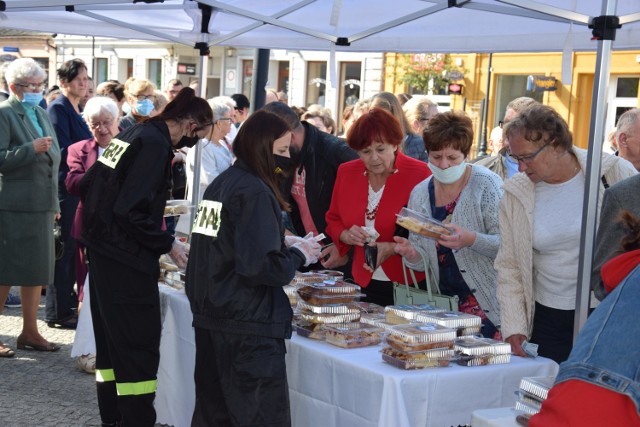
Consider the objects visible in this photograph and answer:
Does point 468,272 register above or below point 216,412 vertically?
above

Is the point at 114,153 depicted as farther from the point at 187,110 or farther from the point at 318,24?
the point at 318,24

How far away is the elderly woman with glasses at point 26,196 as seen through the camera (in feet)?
19.1

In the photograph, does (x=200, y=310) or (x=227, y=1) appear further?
(x=227, y=1)

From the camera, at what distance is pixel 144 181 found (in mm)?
3701

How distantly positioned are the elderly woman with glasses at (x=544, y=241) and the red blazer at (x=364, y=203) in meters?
0.80

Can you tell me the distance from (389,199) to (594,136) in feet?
3.90

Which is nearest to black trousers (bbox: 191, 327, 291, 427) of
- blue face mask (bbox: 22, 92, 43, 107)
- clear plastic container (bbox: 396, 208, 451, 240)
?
clear plastic container (bbox: 396, 208, 451, 240)

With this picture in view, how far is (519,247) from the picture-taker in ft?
10.9

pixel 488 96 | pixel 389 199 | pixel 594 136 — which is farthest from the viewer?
pixel 488 96

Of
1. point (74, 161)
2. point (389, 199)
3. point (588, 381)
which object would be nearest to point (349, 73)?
point (74, 161)

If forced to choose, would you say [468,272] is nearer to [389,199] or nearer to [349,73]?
[389,199]

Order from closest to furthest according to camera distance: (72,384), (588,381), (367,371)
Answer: (588,381) → (367,371) → (72,384)

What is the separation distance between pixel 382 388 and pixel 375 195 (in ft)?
4.91

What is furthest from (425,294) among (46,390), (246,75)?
(246,75)
